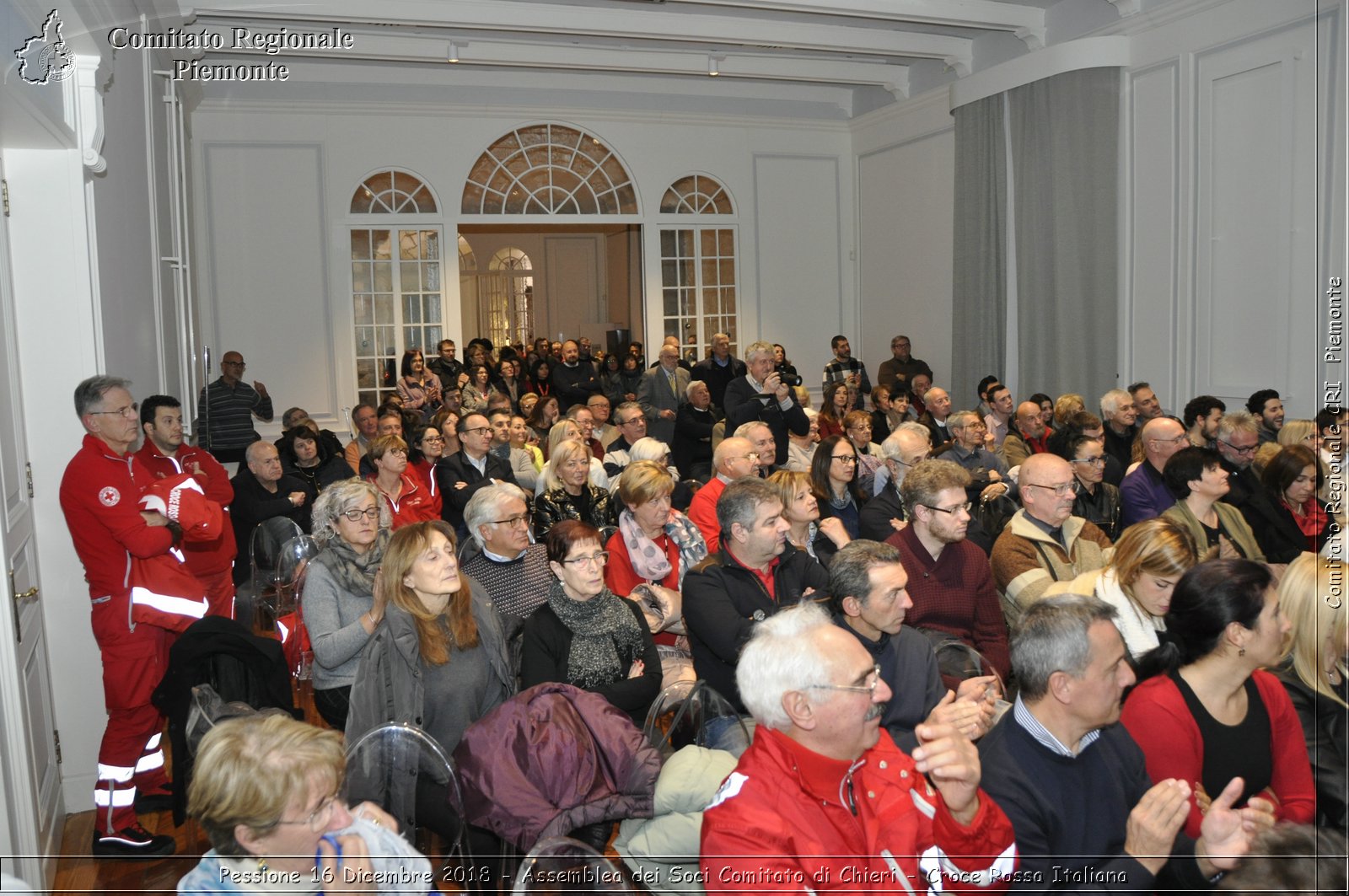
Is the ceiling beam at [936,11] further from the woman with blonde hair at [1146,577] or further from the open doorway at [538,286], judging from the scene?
the open doorway at [538,286]

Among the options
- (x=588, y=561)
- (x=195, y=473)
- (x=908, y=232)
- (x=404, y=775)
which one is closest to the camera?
(x=404, y=775)

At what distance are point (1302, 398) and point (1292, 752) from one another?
5793 mm

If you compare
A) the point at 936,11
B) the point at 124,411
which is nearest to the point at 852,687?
the point at 124,411

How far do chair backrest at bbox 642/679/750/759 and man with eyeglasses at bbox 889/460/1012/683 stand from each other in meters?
1.14

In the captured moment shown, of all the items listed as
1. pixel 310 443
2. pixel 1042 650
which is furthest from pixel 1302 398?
pixel 310 443

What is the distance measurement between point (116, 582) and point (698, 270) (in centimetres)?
924

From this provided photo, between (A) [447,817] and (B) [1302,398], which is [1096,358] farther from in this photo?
(A) [447,817]

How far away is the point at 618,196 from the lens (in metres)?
11.8

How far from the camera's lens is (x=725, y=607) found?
3.33 meters

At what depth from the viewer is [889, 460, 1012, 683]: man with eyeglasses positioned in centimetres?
363

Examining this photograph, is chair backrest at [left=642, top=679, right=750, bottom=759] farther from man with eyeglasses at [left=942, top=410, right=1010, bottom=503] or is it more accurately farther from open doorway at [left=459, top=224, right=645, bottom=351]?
open doorway at [left=459, top=224, right=645, bottom=351]

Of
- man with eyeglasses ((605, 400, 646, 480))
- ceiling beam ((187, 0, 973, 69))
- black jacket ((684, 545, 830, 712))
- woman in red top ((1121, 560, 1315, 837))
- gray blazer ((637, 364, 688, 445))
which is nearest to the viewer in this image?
woman in red top ((1121, 560, 1315, 837))

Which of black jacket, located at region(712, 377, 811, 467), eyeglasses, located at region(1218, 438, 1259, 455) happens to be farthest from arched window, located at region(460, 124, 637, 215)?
eyeglasses, located at region(1218, 438, 1259, 455)

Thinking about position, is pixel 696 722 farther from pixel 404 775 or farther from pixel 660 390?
pixel 660 390
